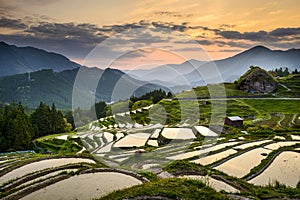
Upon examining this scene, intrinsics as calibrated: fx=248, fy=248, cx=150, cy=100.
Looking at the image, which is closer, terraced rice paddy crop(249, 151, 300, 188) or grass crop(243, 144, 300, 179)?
terraced rice paddy crop(249, 151, 300, 188)

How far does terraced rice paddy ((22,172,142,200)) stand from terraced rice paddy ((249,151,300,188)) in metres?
8.33

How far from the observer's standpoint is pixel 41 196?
484 inches

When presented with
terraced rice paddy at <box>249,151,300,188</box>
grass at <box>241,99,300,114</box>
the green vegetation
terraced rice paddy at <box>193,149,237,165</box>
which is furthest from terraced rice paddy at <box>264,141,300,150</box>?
grass at <box>241,99,300,114</box>

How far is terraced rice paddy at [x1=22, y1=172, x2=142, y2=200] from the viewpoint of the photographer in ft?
39.7

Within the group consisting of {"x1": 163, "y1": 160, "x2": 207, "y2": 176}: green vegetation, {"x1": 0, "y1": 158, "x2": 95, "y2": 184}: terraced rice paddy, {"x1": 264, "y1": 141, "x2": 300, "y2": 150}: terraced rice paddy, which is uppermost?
{"x1": 0, "y1": 158, "x2": 95, "y2": 184}: terraced rice paddy

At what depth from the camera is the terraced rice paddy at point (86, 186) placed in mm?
12102

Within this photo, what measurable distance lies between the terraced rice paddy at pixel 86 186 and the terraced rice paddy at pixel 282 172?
8328 millimetres

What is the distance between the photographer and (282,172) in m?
17.1

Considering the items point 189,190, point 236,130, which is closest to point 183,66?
point 189,190

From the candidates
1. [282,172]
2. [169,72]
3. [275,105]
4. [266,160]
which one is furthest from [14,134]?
[275,105]

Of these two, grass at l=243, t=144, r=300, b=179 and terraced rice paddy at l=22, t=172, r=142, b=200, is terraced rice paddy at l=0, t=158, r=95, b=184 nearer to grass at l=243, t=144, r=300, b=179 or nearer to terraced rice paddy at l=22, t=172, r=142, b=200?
terraced rice paddy at l=22, t=172, r=142, b=200

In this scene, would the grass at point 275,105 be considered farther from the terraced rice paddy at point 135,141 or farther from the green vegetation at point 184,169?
the green vegetation at point 184,169

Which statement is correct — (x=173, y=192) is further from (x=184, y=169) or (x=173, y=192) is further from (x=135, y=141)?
(x=135, y=141)

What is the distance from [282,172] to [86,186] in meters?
13.1
